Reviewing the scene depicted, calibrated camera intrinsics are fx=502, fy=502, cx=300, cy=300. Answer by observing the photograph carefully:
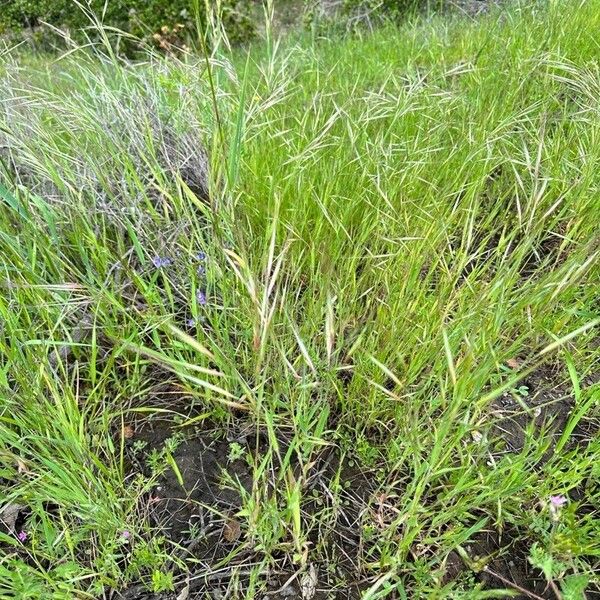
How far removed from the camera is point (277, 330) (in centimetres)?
124

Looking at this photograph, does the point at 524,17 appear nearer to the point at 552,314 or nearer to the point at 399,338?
→ the point at 552,314

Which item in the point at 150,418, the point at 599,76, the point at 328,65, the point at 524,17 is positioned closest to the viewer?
the point at 150,418

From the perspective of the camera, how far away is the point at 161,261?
4.45ft

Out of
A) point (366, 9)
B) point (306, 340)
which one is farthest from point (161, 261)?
point (366, 9)

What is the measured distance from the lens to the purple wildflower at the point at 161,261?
4.35 ft

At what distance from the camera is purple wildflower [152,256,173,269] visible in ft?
4.35

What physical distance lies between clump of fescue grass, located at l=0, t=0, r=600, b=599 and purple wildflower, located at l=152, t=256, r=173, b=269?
2 cm

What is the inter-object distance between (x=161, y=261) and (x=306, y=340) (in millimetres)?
468

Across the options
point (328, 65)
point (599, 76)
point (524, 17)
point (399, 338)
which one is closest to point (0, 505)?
point (399, 338)

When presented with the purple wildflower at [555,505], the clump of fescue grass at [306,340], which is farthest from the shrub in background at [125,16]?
the purple wildflower at [555,505]

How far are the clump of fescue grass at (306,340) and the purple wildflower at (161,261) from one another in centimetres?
2

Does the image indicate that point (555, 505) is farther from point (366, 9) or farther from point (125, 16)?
point (125, 16)

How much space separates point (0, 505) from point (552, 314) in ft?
4.38

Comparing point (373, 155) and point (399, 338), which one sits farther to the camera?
point (373, 155)
